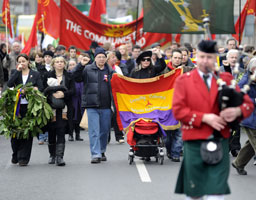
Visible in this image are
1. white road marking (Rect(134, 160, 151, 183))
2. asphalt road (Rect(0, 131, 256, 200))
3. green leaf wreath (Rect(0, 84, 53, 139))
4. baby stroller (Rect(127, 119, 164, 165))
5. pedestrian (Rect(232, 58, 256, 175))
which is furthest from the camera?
baby stroller (Rect(127, 119, 164, 165))

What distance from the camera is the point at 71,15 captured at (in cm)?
2019

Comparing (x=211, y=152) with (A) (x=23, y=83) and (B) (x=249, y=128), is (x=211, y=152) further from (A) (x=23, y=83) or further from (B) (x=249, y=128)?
(A) (x=23, y=83)

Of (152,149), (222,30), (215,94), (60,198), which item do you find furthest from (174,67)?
(215,94)

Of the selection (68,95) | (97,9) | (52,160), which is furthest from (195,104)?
(97,9)

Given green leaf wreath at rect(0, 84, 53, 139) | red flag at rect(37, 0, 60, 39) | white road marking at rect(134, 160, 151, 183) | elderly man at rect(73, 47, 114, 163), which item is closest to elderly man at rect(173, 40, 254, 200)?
white road marking at rect(134, 160, 151, 183)

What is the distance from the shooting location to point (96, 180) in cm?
959

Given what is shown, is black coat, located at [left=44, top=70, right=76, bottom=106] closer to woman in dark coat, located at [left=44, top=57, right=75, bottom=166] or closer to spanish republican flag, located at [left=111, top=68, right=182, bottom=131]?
woman in dark coat, located at [left=44, top=57, right=75, bottom=166]

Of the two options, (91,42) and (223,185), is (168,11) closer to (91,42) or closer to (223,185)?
(91,42)

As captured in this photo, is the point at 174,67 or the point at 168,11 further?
the point at 168,11

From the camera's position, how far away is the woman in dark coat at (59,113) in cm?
1111

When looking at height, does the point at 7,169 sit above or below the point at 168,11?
below

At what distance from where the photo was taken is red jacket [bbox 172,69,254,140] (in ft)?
19.4

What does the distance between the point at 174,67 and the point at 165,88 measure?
670mm

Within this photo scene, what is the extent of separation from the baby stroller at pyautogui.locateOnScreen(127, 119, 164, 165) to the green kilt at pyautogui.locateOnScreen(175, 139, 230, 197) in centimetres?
508
